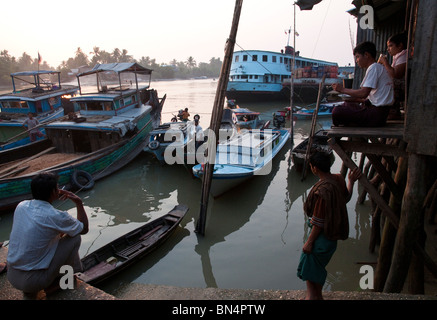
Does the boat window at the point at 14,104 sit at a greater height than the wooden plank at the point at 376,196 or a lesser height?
greater

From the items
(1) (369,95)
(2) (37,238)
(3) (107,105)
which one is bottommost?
(2) (37,238)

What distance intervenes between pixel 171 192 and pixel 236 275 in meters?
5.02

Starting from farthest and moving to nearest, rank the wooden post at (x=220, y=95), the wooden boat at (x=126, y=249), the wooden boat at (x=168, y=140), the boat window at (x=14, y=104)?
the boat window at (x=14, y=104), the wooden boat at (x=168, y=140), the wooden post at (x=220, y=95), the wooden boat at (x=126, y=249)

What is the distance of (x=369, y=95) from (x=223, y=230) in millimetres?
5234

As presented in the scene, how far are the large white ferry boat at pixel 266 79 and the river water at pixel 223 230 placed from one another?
23256mm

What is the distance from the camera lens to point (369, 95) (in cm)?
355

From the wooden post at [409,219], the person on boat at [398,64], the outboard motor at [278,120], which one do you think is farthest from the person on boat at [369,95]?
the outboard motor at [278,120]

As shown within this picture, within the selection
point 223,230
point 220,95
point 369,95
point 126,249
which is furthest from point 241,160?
point 369,95

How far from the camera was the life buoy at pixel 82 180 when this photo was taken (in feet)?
31.0

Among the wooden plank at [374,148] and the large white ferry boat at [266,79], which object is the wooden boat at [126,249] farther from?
the large white ferry boat at [266,79]

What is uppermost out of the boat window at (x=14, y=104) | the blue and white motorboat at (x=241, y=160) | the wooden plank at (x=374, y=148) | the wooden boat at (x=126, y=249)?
the boat window at (x=14, y=104)

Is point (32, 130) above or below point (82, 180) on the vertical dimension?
above

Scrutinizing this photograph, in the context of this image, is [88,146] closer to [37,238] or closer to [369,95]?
[37,238]
